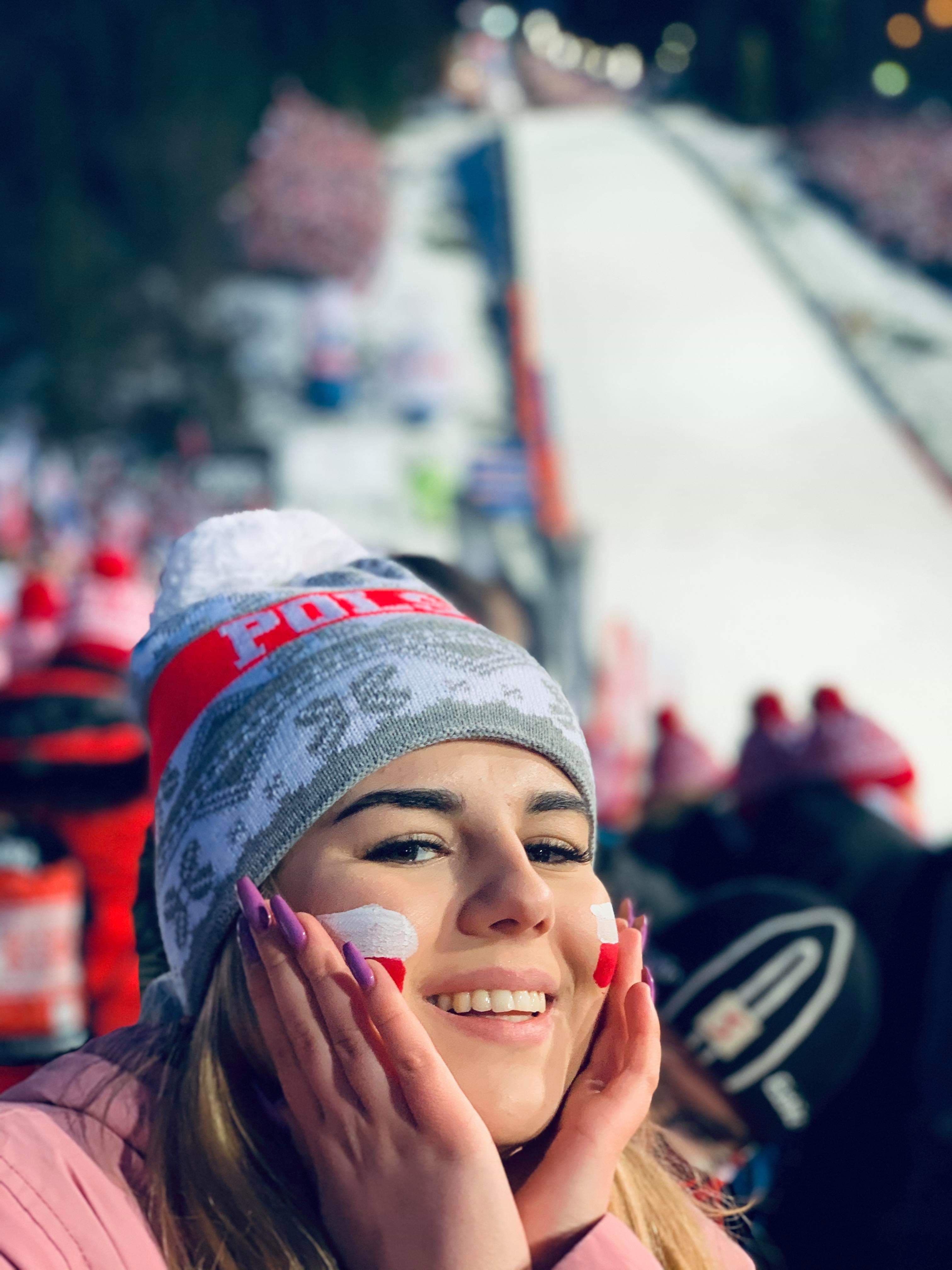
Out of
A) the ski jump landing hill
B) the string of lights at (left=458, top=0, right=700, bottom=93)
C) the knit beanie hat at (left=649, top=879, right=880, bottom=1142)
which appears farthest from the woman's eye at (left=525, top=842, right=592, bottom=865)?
the string of lights at (left=458, top=0, right=700, bottom=93)

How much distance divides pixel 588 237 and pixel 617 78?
9437 mm

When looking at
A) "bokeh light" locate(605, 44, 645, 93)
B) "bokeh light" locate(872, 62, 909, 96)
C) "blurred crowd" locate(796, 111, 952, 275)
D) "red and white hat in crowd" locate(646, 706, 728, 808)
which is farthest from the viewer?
"bokeh light" locate(605, 44, 645, 93)

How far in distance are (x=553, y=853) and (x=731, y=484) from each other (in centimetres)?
1169

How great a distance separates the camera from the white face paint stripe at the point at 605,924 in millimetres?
1238

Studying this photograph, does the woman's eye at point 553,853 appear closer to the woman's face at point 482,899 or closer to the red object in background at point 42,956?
the woman's face at point 482,899

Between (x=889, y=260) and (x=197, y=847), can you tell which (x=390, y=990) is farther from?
(x=889, y=260)

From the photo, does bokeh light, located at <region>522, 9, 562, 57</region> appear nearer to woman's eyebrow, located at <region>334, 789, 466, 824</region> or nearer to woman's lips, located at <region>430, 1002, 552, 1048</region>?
woman's eyebrow, located at <region>334, 789, 466, 824</region>

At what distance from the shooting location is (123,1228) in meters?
1.10

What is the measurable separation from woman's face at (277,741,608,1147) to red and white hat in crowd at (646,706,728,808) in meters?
3.60

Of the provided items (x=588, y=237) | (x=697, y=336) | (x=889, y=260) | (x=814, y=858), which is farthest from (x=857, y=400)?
(x=814, y=858)

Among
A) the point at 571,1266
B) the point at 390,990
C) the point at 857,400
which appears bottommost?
the point at 857,400

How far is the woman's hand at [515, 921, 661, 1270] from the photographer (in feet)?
3.56

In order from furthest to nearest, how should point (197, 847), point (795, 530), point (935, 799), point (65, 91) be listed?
point (65, 91), point (795, 530), point (935, 799), point (197, 847)

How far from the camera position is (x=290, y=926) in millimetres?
1122
